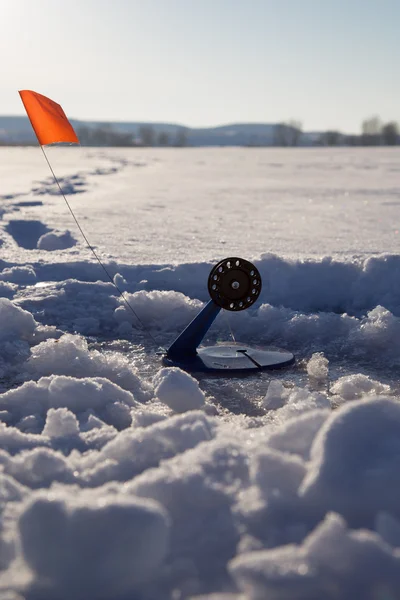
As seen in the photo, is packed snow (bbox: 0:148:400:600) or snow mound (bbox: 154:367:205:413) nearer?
packed snow (bbox: 0:148:400:600)

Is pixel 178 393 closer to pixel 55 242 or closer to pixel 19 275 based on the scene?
pixel 19 275

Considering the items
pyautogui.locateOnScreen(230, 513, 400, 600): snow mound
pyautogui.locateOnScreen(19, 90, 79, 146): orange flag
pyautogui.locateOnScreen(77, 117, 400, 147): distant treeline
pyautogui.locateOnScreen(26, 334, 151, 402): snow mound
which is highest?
pyautogui.locateOnScreen(77, 117, 400, 147): distant treeline

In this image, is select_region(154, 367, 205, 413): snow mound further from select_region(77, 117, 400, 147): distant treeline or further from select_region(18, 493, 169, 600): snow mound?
select_region(77, 117, 400, 147): distant treeline

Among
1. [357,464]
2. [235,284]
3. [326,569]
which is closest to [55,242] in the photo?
[235,284]

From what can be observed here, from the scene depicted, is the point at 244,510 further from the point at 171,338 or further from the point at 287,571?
the point at 171,338

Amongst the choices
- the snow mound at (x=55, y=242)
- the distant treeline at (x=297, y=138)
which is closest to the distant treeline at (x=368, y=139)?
the distant treeline at (x=297, y=138)

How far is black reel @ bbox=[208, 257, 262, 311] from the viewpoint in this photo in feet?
11.8

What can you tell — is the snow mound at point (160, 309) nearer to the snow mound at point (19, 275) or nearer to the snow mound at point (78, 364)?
the snow mound at point (78, 364)

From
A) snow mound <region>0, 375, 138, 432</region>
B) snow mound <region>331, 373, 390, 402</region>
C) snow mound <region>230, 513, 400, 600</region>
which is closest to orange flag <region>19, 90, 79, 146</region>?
snow mound <region>0, 375, 138, 432</region>

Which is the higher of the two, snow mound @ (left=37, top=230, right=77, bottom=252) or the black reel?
the black reel

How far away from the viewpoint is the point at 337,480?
189cm

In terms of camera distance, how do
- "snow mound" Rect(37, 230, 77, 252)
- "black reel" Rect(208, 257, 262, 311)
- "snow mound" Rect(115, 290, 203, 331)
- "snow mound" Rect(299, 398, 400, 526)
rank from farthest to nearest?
"snow mound" Rect(37, 230, 77, 252) < "snow mound" Rect(115, 290, 203, 331) < "black reel" Rect(208, 257, 262, 311) < "snow mound" Rect(299, 398, 400, 526)

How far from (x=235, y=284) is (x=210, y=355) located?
1.70 ft

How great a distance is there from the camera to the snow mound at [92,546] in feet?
5.25
